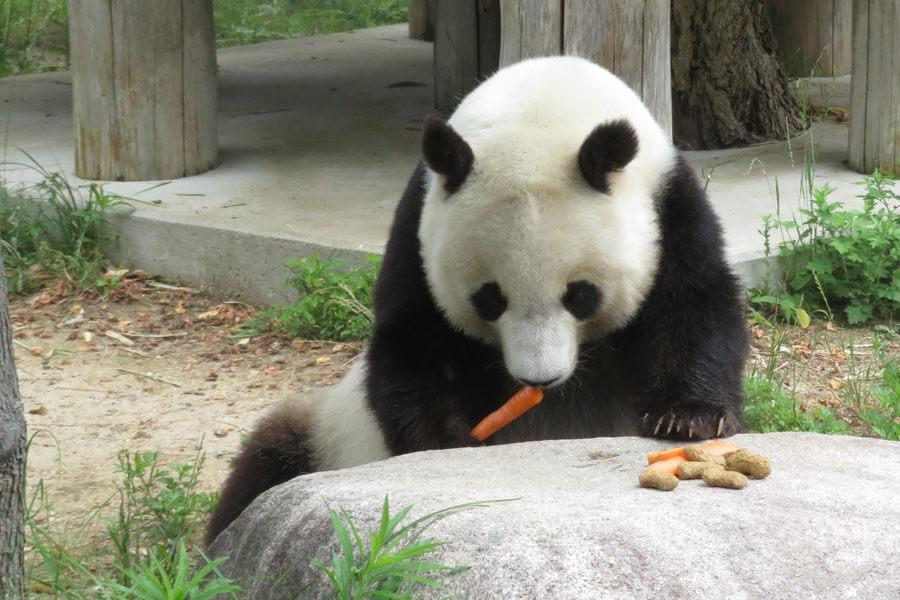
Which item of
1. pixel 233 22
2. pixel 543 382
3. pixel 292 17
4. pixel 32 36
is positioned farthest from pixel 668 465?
pixel 292 17

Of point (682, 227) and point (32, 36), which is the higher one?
point (32, 36)

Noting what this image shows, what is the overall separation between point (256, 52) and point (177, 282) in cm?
464

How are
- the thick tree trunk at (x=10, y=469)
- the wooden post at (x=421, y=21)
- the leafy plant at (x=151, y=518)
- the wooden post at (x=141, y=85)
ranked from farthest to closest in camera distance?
1. the wooden post at (x=421, y=21)
2. the wooden post at (x=141, y=85)
3. the leafy plant at (x=151, y=518)
4. the thick tree trunk at (x=10, y=469)

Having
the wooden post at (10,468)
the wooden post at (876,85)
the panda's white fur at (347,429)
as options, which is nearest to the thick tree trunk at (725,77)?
the wooden post at (876,85)

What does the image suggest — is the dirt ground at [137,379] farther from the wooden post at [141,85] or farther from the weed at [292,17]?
the weed at [292,17]

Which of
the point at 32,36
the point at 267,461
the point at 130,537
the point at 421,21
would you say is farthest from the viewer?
the point at 32,36

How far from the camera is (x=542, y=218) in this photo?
9.75 feet

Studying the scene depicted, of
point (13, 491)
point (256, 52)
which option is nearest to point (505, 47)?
point (13, 491)

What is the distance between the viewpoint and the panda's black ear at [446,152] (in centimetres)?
296

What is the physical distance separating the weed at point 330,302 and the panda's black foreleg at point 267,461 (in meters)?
1.30

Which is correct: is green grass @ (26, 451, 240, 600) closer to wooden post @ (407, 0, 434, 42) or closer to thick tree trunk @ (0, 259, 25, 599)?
thick tree trunk @ (0, 259, 25, 599)

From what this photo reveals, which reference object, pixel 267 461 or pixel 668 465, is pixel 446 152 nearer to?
pixel 668 465

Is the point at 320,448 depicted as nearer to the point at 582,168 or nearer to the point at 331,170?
the point at 582,168

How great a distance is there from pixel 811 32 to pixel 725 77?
A: 81.2 inches
